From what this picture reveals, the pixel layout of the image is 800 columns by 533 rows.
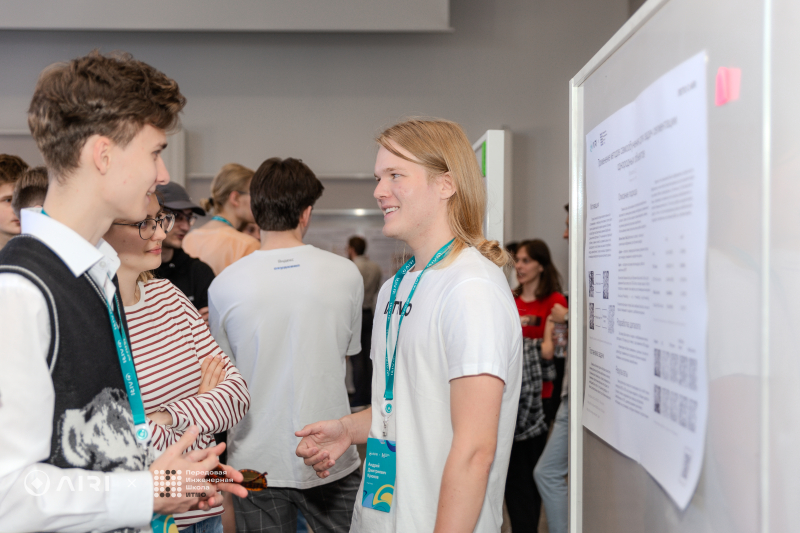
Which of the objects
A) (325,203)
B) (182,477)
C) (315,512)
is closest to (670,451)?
(182,477)

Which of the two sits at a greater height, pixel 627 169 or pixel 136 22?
pixel 136 22

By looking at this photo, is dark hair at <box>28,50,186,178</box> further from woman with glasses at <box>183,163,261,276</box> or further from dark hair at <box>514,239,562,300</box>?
dark hair at <box>514,239,562,300</box>

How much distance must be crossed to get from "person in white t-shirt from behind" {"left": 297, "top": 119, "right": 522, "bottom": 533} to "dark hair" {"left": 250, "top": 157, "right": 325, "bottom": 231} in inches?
30.2

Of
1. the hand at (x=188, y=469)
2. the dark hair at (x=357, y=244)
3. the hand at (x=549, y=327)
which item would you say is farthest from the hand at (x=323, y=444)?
the dark hair at (x=357, y=244)

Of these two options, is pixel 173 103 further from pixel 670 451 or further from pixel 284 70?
pixel 284 70

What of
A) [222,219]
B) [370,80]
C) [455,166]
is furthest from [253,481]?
[370,80]

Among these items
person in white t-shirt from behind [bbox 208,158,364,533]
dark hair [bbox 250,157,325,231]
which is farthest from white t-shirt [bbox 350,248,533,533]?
dark hair [bbox 250,157,325,231]

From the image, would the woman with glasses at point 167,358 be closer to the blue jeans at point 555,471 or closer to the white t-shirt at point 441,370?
the white t-shirt at point 441,370

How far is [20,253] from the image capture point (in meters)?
0.87

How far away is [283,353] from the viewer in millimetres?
2131

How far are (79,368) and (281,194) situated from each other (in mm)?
1376

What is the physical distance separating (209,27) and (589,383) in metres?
4.95

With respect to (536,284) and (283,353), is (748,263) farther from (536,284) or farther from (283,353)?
(536,284)

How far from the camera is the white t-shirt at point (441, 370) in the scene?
118cm
